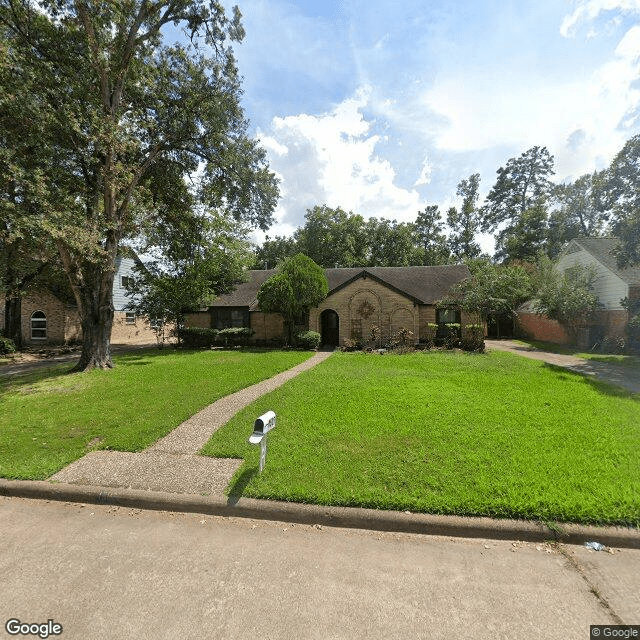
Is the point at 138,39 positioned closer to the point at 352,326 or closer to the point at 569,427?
the point at 352,326

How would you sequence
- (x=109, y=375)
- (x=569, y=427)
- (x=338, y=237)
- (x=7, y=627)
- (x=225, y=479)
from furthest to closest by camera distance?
(x=338, y=237) < (x=109, y=375) < (x=569, y=427) < (x=225, y=479) < (x=7, y=627)

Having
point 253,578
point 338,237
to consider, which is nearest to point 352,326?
point 253,578

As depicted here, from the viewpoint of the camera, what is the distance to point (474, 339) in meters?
16.5

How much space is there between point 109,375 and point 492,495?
12.1m

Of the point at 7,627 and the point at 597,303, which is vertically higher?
the point at 597,303

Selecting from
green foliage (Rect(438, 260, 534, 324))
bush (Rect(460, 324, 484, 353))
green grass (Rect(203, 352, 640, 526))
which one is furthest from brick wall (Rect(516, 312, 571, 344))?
green grass (Rect(203, 352, 640, 526))

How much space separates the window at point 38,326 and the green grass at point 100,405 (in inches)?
469

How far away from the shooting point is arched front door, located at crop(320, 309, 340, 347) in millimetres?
20156

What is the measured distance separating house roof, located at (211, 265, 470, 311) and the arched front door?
1625 mm

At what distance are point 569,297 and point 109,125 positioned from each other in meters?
22.8

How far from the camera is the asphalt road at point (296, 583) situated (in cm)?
235

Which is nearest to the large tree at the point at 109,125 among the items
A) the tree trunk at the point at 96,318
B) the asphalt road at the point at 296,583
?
the tree trunk at the point at 96,318

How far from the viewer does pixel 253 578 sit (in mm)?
2799

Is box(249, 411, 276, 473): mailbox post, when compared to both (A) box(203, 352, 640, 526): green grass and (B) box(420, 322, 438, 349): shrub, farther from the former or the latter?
(B) box(420, 322, 438, 349): shrub
